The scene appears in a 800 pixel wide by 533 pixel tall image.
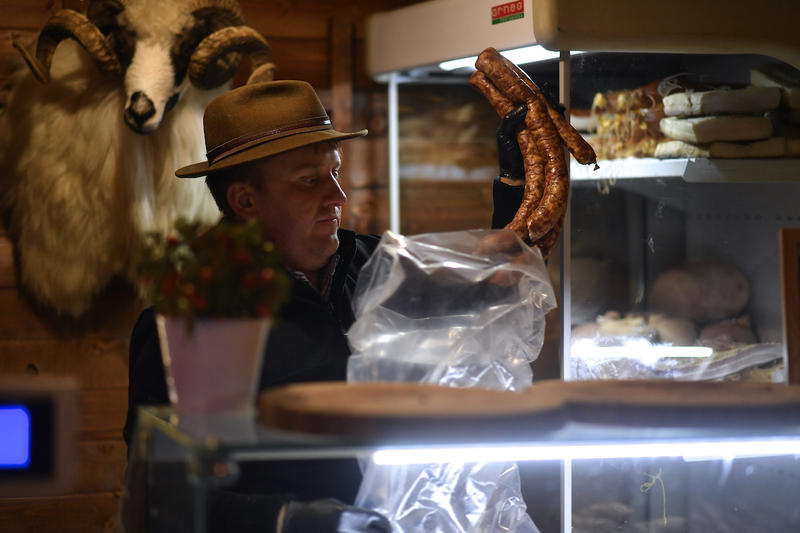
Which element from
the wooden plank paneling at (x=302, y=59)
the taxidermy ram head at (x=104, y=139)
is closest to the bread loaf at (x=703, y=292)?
the taxidermy ram head at (x=104, y=139)

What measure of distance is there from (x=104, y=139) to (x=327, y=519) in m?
1.93

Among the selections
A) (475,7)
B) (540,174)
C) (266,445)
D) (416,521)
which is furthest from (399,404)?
(475,7)

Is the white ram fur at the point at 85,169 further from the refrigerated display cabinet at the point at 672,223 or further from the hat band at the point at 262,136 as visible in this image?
the refrigerated display cabinet at the point at 672,223

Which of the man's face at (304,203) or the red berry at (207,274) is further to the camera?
the man's face at (304,203)

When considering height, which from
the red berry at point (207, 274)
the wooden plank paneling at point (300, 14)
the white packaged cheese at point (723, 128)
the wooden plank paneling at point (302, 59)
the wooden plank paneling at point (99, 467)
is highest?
the wooden plank paneling at point (300, 14)

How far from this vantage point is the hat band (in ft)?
6.48

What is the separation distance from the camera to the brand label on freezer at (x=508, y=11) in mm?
2518

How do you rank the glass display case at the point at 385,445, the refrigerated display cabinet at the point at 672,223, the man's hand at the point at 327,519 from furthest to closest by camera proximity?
the refrigerated display cabinet at the point at 672,223, the man's hand at the point at 327,519, the glass display case at the point at 385,445

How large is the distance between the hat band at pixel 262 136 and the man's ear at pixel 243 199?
0.09 m

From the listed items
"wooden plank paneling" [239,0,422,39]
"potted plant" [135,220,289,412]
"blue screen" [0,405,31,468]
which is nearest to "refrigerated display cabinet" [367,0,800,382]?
"wooden plank paneling" [239,0,422,39]

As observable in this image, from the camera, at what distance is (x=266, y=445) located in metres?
1.00

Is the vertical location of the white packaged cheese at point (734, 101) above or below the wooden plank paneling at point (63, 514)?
above

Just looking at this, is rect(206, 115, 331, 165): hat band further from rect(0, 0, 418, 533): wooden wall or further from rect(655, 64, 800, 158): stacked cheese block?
rect(0, 0, 418, 533): wooden wall

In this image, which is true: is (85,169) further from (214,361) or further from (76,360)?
(214,361)
